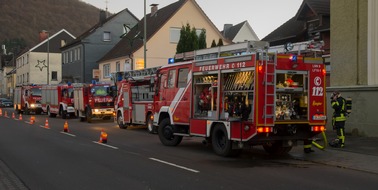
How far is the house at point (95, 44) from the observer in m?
52.4

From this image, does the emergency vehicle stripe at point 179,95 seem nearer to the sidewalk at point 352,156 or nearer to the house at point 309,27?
the sidewalk at point 352,156

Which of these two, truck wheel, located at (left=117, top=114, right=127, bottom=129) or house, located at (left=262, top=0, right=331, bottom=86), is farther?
house, located at (left=262, top=0, right=331, bottom=86)

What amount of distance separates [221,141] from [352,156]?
3432 millimetres

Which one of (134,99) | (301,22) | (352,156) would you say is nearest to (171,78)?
(352,156)

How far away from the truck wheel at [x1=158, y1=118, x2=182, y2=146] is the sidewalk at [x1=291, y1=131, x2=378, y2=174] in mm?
3816

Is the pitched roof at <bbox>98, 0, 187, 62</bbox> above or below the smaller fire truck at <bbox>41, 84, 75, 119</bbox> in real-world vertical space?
above

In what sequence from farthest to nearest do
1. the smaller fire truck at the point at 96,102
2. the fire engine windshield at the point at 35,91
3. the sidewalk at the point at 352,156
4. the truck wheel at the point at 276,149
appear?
the fire engine windshield at the point at 35,91, the smaller fire truck at the point at 96,102, the truck wheel at the point at 276,149, the sidewalk at the point at 352,156

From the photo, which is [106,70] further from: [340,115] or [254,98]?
[254,98]

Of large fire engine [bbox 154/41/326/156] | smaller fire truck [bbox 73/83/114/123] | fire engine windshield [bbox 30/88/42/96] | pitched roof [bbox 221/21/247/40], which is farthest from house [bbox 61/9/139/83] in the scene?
large fire engine [bbox 154/41/326/156]

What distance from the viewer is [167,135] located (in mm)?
14789

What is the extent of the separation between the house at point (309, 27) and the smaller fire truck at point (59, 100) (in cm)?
1439

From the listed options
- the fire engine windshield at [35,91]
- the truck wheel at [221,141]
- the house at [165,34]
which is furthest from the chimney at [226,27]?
the truck wheel at [221,141]

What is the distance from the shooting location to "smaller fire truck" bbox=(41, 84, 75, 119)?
32500mm

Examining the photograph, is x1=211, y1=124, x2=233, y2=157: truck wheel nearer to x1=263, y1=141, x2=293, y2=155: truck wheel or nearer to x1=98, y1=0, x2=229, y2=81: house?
x1=263, y1=141, x2=293, y2=155: truck wheel
